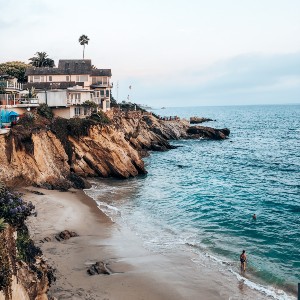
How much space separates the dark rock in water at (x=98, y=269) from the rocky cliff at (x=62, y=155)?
19.9 metres

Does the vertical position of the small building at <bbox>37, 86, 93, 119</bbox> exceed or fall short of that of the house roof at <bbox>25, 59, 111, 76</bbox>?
it falls short

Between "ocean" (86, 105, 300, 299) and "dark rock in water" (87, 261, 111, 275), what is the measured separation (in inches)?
216

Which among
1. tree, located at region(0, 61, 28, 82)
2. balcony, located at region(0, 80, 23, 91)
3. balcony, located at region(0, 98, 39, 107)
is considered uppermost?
tree, located at region(0, 61, 28, 82)

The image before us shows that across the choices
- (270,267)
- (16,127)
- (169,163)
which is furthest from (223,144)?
(270,267)

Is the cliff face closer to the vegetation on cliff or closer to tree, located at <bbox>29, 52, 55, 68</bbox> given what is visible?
the vegetation on cliff

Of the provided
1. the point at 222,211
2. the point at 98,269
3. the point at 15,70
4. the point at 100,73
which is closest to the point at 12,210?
the point at 98,269

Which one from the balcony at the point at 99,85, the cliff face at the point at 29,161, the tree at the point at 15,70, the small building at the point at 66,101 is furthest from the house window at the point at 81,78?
the cliff face at the point at 29,161

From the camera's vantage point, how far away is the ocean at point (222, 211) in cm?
2750

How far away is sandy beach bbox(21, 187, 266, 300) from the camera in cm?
2219

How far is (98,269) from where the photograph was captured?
24.4m

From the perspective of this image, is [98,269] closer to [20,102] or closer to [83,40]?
[20,102]

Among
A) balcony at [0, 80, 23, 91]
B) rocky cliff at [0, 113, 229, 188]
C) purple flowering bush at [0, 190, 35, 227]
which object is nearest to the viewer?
purple flowering bush at [0, 190, 35, 227]

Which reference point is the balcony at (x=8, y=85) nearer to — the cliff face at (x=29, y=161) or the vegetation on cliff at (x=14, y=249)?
the cliff face at (x=29, y=161)

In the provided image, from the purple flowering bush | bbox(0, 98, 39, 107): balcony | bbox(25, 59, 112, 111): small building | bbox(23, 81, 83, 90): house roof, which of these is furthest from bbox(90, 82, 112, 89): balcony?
the purple flowering bush
